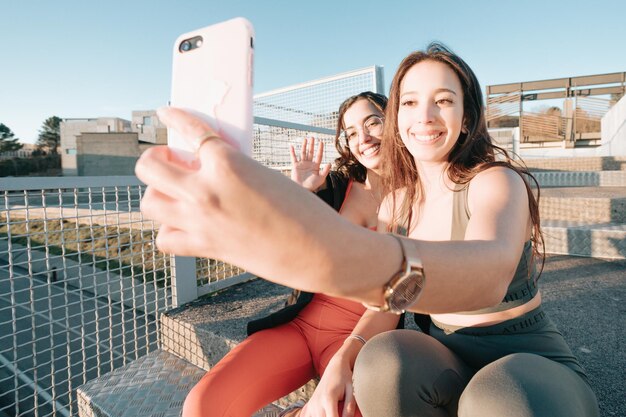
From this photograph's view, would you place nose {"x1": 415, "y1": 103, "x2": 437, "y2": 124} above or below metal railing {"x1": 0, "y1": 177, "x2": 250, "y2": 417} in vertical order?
above

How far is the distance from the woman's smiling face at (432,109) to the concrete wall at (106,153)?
132 feet

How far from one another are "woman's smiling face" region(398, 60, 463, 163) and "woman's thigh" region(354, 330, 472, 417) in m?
0.64

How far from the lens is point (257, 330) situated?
1604 millimetres

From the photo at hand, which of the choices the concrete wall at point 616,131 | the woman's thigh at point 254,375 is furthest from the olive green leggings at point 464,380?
the concrete wall at point 616,131

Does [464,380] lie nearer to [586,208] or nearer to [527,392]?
[527,392]

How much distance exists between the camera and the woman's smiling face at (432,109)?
117 cm

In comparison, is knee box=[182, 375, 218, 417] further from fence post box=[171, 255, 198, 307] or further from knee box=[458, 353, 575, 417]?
fence post box=[171, 255, 198, 307]

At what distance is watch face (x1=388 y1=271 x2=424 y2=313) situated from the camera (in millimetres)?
525

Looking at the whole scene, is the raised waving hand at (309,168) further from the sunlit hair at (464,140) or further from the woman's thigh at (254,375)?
the woman's thigh at (254,375)

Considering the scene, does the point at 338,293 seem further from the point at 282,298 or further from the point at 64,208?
the point at 282,298

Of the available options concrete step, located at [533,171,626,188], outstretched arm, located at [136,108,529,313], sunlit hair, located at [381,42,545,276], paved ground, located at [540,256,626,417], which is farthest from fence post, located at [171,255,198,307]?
concrete step, located at [533,171,626,188]

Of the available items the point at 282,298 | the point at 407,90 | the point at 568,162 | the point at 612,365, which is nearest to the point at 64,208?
the point at 282,298

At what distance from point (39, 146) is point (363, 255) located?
231ft

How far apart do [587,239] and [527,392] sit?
9.11 ft
